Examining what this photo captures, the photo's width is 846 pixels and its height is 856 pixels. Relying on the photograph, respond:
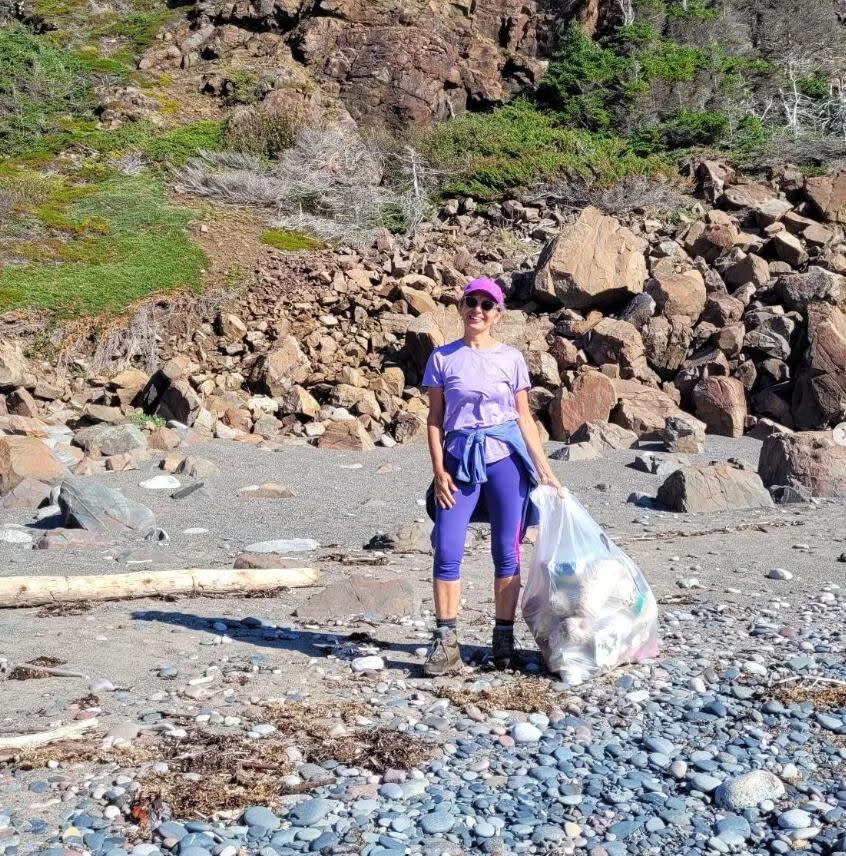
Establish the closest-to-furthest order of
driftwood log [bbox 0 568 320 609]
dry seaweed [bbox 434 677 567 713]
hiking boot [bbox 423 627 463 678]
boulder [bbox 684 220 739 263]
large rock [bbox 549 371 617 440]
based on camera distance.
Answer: dry seaweed [bbox 434 677 567 713] → hiking boot [bbox 423 627 463 678] → driftwood log [bbox 0 568 320 609] → large rock [bbox 549 371 617 440] → boulder [bbox 684 220 739 263]

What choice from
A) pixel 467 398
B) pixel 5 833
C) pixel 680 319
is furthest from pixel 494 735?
pixel 680 319

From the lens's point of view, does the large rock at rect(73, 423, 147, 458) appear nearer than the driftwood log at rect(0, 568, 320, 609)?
No

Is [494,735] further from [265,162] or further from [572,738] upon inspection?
[265,162]

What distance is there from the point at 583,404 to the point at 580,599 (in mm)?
7798

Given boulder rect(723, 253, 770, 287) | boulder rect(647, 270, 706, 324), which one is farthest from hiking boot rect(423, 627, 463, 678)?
boulder rect(723, 253, 770, 287)

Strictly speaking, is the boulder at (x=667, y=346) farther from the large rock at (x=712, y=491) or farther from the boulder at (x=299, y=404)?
the large rock at (x=712, y=491)

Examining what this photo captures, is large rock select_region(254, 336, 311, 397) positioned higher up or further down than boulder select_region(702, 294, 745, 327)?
further down

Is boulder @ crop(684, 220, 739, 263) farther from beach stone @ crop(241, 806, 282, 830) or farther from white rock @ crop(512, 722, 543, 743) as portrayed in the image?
beach stone @ crop(241, 806, 282, 830)

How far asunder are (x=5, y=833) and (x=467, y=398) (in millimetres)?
2194

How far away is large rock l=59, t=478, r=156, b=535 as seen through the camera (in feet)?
23.6

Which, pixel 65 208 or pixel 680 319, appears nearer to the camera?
pixel 680 319

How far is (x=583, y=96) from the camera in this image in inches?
946

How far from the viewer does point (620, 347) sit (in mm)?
13016

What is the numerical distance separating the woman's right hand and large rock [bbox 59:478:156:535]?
154 inches
